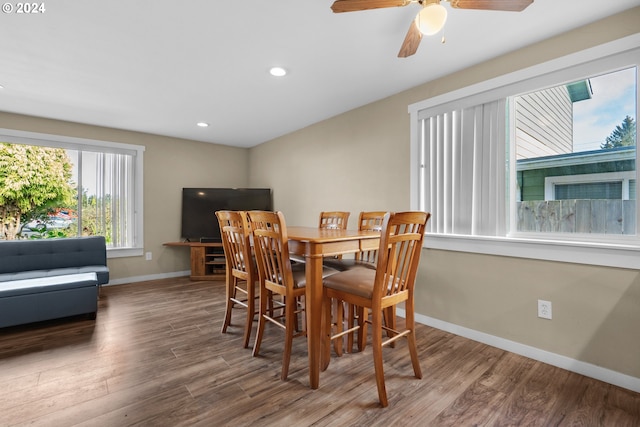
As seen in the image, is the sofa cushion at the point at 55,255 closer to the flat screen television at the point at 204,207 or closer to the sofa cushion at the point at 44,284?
the sofa cushion at the point at 44,284

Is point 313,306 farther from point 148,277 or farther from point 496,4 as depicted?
point 148,277

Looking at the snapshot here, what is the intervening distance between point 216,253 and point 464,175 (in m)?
3.78

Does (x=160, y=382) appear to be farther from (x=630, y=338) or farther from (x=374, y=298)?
(x=630, y=338)

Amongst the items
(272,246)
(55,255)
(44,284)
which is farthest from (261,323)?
(55,255)

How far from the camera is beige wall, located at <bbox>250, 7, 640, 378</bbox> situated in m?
1.89

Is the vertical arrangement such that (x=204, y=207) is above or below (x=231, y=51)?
below

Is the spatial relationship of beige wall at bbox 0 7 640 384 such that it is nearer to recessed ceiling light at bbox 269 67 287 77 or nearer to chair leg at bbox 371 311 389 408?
chair leg at bbox 371 311 389 408

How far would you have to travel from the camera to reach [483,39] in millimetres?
2162

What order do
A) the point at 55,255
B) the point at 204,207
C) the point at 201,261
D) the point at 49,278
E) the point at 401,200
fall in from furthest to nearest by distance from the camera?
the point at 204,207 → the point at 201,261 → the point at 55,255 → the point at 401,200 → the point at 49,278

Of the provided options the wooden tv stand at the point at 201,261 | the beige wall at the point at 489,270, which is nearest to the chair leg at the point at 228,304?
the beige wall at the point at 489,270

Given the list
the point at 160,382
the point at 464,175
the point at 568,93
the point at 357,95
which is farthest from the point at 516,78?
the point at 160,382

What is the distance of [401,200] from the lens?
3.10 metres

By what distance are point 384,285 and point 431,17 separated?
140 centimetres

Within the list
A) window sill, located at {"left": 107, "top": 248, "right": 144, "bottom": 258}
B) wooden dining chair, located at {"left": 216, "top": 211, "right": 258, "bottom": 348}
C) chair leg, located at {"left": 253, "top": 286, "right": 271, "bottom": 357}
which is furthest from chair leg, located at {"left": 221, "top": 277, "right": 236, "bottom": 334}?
window sill, located at {"left": 107, "top": 248, "right": 144, "bottom": 258}
